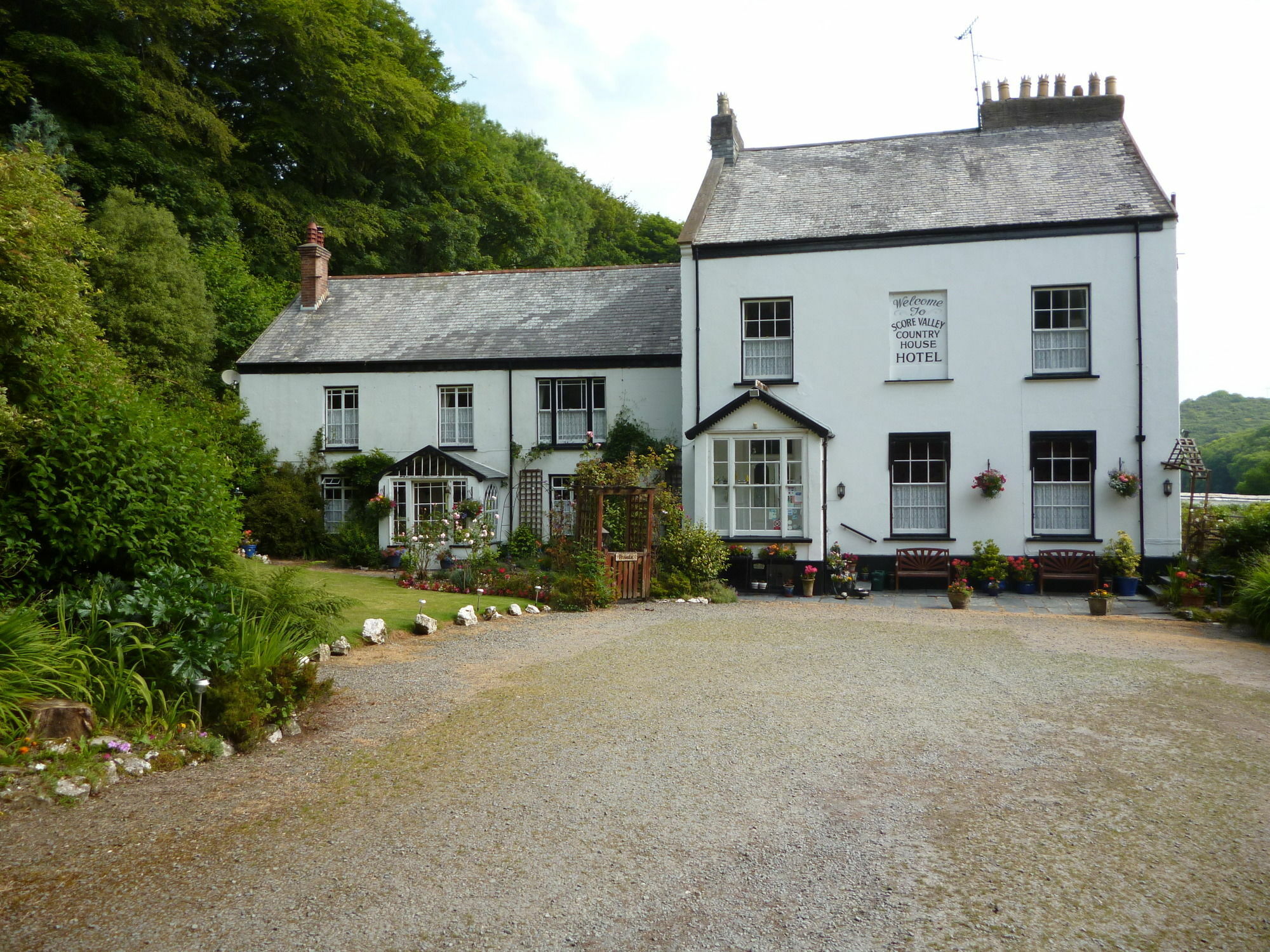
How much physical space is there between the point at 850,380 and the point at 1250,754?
39.0 ft

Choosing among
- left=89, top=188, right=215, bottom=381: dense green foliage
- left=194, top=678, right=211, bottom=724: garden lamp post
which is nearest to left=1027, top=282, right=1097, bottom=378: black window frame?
left=194, top=678, right=211, bottom=724: garden lamp post

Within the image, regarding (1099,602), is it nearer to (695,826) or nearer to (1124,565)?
(1124,565)

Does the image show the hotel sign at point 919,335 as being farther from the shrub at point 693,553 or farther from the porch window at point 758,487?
the shrub at point 693,553

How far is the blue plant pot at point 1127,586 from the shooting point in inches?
617

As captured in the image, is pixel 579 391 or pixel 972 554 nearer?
pixel 972 554

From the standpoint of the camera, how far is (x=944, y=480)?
17078mm

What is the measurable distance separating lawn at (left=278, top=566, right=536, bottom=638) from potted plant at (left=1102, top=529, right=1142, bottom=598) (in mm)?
10965

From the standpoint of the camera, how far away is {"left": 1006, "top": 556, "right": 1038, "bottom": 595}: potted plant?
53.4ft

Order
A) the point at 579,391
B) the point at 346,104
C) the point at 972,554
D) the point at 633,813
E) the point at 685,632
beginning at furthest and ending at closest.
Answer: the point at 346,104
the point at 579,391
the point at 972,554
the point at 685,632
the point at 633,813

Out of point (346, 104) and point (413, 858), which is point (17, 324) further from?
point (346, 104)

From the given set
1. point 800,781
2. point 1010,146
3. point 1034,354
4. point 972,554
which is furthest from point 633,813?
point 1010,146

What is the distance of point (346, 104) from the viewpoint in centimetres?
3156

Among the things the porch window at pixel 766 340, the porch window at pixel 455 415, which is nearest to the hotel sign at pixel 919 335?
the porch window at pixel 766 340

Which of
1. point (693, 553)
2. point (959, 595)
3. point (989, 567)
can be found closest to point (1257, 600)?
point (959, 595)
